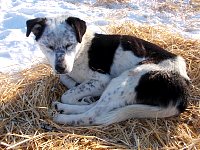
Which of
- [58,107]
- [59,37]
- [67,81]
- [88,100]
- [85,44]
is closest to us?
[59,37]

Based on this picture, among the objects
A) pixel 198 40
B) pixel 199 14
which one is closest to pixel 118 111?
pixel 198 40

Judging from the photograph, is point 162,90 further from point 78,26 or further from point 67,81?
point 67,81

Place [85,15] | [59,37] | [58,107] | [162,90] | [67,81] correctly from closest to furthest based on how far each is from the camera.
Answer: [162,90] → [59,37] → [58,107] → [67,81] → [85,15]

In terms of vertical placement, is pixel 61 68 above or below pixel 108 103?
above

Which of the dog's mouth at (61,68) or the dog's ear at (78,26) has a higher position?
the dog's ear at (78,26)

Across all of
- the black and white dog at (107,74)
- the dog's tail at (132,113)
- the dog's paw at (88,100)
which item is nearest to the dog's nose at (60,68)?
the black and white dog at (107,74)

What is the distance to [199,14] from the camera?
709cm

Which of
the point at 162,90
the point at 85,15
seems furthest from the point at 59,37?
the point at 85,15

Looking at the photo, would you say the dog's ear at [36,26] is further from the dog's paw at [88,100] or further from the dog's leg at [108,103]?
the dog's leg at [108,103]

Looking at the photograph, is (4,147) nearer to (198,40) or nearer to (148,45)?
(148,45)

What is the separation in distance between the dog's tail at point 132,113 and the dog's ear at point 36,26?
1124 mm

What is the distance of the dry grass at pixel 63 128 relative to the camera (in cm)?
389

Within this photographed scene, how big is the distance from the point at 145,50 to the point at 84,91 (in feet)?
2.70

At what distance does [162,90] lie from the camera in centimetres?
407
